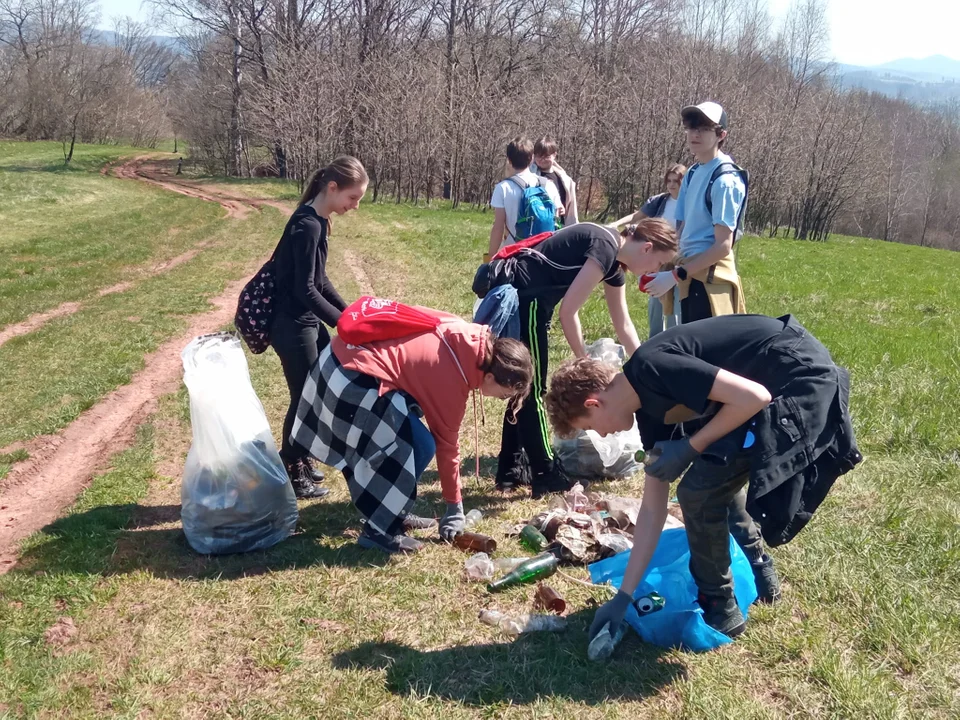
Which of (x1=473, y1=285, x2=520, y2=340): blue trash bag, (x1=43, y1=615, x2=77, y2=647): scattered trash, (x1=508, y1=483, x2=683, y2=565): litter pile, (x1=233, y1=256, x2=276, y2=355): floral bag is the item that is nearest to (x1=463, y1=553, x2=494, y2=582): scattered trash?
(x1=508, y1=483, x2=683, y2=565): litter pile

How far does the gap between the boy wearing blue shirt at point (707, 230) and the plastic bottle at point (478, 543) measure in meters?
1.61

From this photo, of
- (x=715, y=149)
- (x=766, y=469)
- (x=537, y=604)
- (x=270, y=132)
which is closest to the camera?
(x=766, y=469)

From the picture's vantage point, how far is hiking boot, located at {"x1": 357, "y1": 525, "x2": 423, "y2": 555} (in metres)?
3.86

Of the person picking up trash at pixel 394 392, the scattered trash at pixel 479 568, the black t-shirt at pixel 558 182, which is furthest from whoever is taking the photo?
the black t-shirt at pixel 558 182

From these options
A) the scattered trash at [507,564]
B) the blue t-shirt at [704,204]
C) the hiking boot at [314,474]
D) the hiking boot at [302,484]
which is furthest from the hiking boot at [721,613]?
the hiking boot at [314,474]

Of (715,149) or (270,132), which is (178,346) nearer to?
(715,149)

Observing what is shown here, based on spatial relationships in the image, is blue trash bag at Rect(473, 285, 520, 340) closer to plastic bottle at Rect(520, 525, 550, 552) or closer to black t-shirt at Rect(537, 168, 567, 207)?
plastic bottle at Rect(520, 525, 550, 552)

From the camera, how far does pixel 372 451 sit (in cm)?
364

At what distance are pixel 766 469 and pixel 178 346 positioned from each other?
692 cm

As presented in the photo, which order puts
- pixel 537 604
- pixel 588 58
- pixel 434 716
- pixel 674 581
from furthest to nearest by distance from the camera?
1. pixel 588 58
2. pixel 537 604
3. pixel 674 581
4. pixel 434 716

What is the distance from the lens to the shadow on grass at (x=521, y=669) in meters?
2.89

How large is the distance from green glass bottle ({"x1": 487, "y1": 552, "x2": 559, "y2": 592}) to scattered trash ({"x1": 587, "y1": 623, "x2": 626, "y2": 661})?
644 mm

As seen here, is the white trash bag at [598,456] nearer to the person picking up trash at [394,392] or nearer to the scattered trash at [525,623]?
the person picking up trash at [394,392]

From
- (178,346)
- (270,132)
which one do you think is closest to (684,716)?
(178,346)
